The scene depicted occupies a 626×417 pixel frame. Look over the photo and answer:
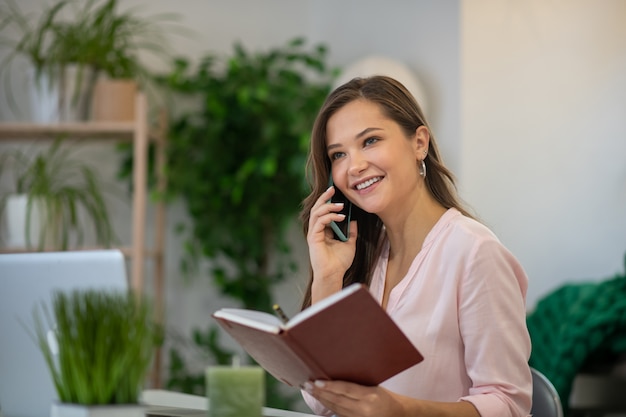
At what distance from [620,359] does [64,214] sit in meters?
2.26

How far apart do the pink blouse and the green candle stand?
618 millimetres

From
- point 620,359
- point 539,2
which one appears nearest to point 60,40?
point 539,2

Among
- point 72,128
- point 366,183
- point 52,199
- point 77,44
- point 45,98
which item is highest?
point 77,44

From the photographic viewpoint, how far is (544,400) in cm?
182

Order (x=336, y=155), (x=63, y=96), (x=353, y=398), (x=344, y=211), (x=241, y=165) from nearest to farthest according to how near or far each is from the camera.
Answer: (x=353, y=398) → (x=336, y=155) → (x=344, y=211) → (x=63, y=96) → (x=241, y=165)

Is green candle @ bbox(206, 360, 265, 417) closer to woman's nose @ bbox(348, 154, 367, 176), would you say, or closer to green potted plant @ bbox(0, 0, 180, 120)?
woman's nose @ bbox(348, 154, 367, 176)

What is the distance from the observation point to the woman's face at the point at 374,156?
6.53 feet

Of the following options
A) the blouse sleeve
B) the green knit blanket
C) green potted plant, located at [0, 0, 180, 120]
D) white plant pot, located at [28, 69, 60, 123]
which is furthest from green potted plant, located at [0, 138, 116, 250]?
the blouse sleeve

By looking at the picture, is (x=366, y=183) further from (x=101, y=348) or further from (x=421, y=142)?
(x=101, y=348)

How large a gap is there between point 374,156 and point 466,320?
0.42 m

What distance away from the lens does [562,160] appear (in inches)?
138

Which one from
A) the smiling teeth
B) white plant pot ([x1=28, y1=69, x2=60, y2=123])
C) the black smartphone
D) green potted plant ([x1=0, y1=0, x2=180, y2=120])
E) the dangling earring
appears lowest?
the black smartphone

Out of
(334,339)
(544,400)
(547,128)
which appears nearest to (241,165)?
(547,128)

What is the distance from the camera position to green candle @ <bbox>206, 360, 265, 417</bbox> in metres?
1.21
